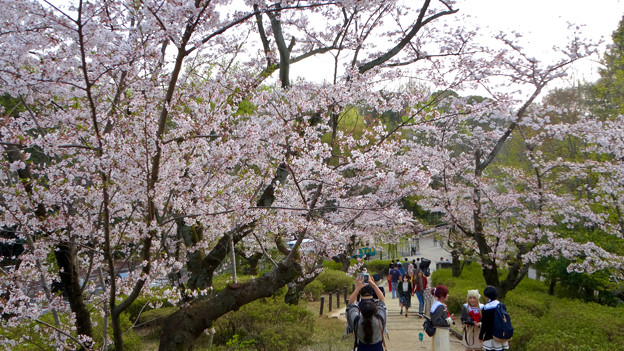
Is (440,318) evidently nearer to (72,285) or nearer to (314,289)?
(72,285)

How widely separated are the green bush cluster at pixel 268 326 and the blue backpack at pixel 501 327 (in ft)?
11.1

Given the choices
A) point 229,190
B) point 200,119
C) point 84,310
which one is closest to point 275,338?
point 229,190

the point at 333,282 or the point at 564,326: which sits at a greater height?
the point at 564,326

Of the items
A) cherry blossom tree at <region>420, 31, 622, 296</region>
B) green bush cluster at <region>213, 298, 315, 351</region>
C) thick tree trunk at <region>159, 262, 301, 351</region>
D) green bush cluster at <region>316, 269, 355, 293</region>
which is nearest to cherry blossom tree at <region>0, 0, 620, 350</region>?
thick tree trunk at <region>159, 262, 301, 351</region>

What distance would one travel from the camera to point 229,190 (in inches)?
249

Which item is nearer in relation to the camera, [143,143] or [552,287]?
[143,143]

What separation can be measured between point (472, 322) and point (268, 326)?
4118 mm

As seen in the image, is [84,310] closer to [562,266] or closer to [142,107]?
[142,107]

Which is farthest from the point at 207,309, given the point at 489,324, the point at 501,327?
the point at 501,327

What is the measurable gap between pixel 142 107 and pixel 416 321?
9057 millimetres

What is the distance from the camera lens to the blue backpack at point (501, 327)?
5.05 metres

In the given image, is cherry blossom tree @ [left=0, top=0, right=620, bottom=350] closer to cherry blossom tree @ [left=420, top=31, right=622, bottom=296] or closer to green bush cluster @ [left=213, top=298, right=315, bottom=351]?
green bush cluster @ [left=213, top=298, right=315, bottom=351]

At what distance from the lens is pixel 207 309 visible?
4.88 m

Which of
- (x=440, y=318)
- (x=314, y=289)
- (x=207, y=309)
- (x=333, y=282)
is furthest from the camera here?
(x=333, y=282)
